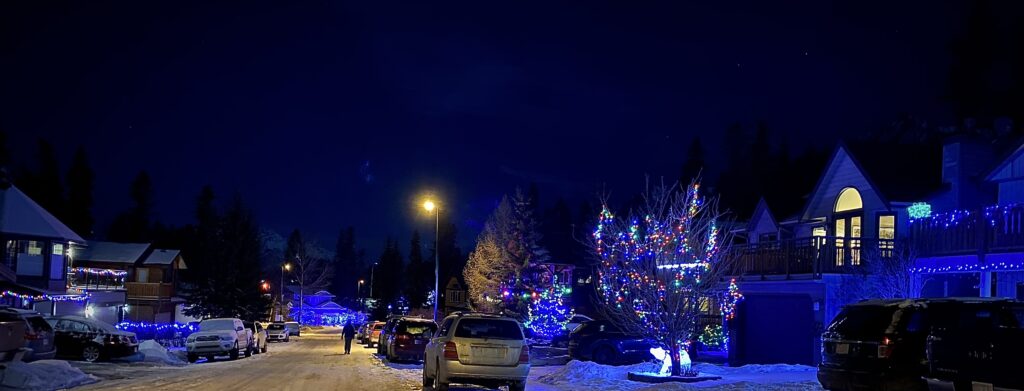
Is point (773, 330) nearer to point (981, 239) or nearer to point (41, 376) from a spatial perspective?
point (981, 239)

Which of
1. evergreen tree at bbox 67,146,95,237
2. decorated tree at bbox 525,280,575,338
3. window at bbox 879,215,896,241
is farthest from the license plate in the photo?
evergreen tree at bbox 67,146,95,237

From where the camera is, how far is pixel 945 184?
2530 cm

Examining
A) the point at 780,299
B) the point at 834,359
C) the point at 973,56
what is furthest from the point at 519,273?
the point at 973,56

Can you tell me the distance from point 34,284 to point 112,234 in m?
69.1

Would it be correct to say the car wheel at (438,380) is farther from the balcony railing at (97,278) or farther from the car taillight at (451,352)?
the balcony railing at (97,278)

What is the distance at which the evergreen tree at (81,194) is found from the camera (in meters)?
95.4

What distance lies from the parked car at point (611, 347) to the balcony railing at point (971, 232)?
8.65 meters

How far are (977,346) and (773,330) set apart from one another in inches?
703

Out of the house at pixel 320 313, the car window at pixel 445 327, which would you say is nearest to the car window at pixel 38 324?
the car window at pixel 445 327

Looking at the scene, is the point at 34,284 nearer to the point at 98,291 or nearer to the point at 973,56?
the point at 98,291

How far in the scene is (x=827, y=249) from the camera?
2500 centimetres

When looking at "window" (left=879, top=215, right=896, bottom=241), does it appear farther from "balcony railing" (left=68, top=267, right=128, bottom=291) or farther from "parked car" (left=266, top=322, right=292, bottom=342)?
"balcony railing" (left=68, top=267, right=128, bottom=291)

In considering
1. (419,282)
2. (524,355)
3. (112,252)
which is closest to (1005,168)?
(524,355)

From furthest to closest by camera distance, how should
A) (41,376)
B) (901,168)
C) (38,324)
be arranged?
(901,168) → (38,324) → (41,376)
